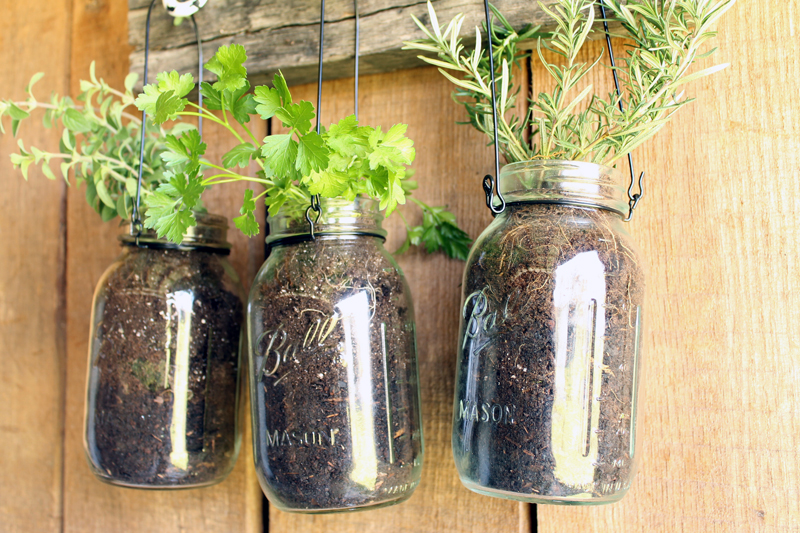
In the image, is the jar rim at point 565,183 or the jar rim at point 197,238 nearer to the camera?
the jar rim at point 565,183

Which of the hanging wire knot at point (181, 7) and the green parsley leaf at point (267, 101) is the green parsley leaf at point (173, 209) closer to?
the green parsley leaf at point (267, 101)

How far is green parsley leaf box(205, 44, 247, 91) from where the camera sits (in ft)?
1.98

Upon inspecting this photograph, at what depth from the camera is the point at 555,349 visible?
1.86 feet

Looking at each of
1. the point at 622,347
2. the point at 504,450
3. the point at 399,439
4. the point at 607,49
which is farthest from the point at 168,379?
the point at 607,49

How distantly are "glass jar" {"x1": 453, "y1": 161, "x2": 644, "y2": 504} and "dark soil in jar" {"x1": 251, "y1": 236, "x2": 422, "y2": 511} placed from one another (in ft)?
0.31

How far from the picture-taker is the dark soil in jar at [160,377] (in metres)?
0.73

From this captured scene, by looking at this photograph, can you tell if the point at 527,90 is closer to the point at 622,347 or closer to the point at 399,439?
the point at 622,347

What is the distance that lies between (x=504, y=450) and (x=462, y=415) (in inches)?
2.8

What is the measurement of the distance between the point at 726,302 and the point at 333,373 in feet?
1.64

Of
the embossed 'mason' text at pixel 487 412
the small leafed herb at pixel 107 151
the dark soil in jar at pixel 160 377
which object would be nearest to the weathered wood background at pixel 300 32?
the small leafed herb at pixel 107 151

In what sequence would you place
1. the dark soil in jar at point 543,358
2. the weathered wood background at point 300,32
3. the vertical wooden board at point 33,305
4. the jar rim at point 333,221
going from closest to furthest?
the dark soil in jar at point 543,358
the jar rim at point 333,221
the weathered wood background at point 300,32
the vertical wooden board at point 33,305

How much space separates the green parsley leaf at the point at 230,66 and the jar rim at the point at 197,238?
0.23 m

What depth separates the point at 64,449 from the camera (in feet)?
3.35

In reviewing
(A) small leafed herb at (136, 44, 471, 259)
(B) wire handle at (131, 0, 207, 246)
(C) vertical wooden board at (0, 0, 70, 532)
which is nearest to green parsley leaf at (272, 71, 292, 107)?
(A) small leafed herb at (136, 44, 471, 259)
